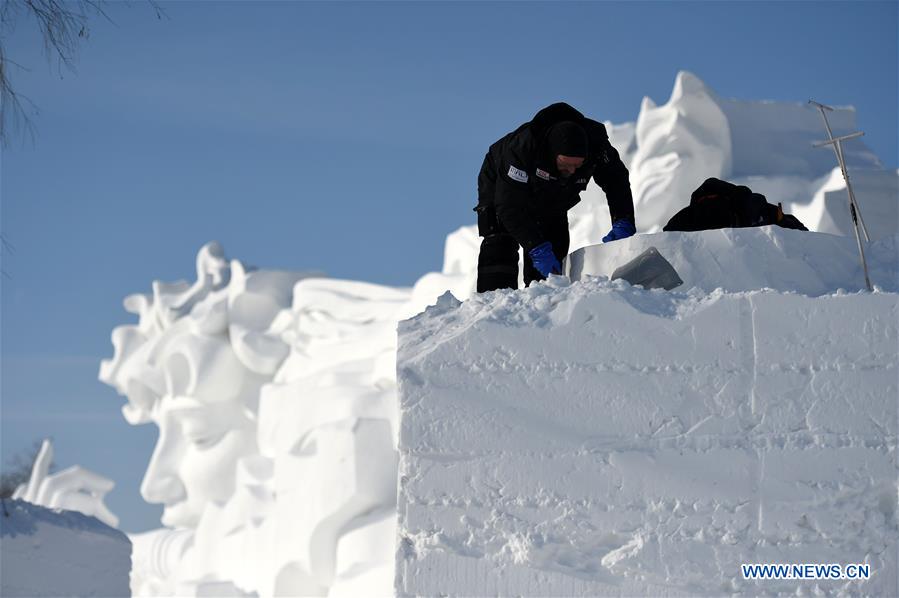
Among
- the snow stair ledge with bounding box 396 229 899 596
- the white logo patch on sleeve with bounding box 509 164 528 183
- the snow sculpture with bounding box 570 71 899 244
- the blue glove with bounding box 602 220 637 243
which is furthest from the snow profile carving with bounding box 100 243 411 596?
the snow stair ledge with bounding box 396 229 899 596

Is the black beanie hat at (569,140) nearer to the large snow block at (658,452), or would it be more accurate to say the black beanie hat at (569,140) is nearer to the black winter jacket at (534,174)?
the black winter jacket at (534,174)

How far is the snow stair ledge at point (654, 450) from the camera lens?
3.60 meters

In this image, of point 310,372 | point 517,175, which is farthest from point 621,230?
point 310,372

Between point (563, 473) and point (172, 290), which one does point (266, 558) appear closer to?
point (172, 290)

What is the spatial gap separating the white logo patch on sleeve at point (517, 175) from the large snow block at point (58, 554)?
180 inches

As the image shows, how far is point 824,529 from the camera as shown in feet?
11.8

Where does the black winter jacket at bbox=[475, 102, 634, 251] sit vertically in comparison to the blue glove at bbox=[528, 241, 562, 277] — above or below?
above

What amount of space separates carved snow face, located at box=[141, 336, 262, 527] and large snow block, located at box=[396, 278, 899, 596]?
12545 millimetres

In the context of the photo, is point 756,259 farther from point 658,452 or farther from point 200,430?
point 200,430

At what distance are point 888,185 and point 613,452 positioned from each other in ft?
27.8

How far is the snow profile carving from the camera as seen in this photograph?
39.5 feet

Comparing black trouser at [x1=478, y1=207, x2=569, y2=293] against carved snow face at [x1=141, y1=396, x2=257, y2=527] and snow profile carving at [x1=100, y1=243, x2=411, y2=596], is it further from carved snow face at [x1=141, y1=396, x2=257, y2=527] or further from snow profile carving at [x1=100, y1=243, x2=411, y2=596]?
carved snow face at [x1=141, y1=396, x2=257, y2=527]

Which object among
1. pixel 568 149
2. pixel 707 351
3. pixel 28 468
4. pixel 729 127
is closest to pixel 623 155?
pixel 729 127

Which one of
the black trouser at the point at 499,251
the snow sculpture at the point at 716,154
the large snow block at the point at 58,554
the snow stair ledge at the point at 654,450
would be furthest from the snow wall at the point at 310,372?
the snow stair ledge at the point at 654,450
